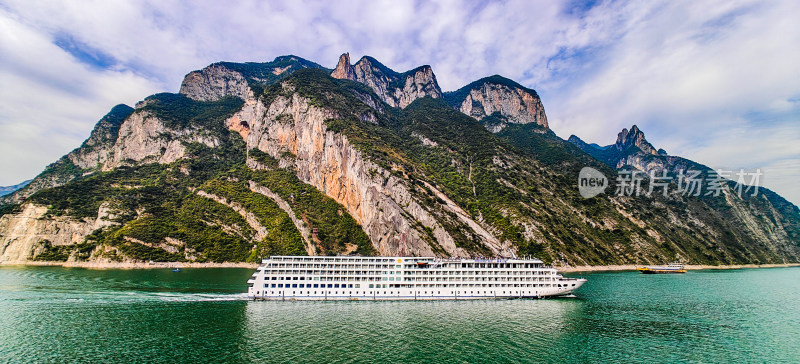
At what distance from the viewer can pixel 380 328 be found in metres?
47.3

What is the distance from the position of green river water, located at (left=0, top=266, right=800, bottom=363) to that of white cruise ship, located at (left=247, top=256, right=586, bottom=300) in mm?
2999

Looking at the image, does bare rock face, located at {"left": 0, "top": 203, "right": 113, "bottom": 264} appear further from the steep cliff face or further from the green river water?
the steep cliff face

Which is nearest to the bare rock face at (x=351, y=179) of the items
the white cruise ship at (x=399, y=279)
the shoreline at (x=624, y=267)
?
the shoreline at (x=624, y=267)

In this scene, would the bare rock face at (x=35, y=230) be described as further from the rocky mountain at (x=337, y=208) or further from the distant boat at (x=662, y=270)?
the distant boat at (x=662, y=270)

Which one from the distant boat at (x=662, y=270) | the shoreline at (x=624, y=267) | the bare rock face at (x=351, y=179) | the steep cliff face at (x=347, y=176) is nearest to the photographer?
the bare rock face at (x=351, y=179)

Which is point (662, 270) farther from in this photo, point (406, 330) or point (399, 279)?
point (406, 330)

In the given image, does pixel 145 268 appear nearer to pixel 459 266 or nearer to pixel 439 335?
pixel 459 266

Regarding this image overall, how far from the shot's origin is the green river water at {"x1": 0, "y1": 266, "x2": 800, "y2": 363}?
3741 cm

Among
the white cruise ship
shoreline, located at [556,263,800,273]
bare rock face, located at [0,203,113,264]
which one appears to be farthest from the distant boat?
bare rock face, located at [0,203,113,264]

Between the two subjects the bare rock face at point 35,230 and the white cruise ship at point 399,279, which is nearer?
the white cruise ship at point 399,279

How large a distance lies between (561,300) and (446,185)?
96.2 m

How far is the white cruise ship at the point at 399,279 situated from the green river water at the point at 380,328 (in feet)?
9.84

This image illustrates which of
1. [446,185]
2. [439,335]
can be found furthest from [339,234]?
[439,335]

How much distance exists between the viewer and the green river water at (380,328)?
3741cm
